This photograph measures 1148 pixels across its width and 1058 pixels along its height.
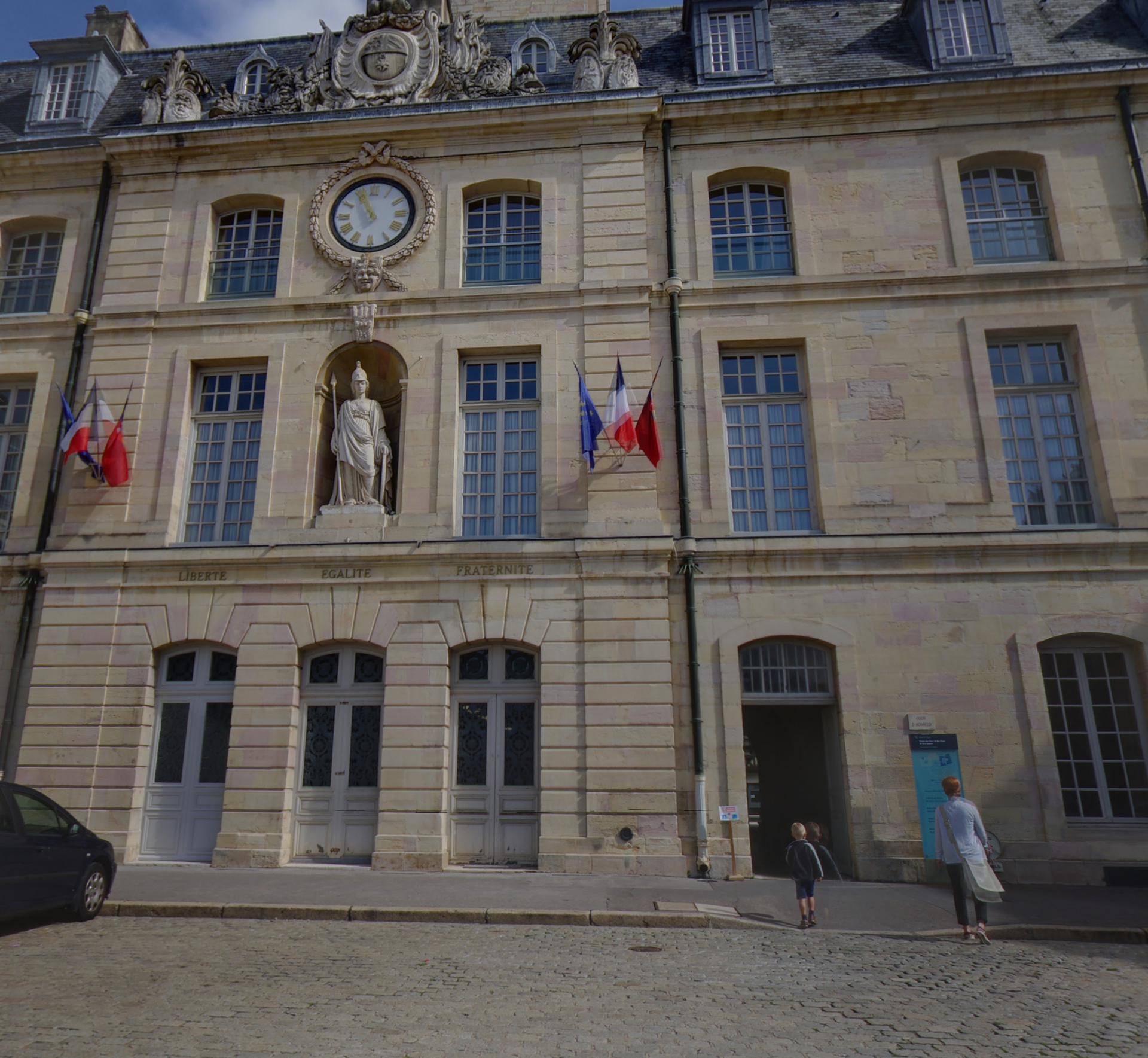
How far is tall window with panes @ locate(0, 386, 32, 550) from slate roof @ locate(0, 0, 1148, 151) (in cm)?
487

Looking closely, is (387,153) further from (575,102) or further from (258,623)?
(258,623)

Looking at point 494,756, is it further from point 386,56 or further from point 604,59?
point 386,56

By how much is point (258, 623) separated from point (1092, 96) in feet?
Answer: 52.1

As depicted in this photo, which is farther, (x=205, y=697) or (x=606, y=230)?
(x=606, y=230)

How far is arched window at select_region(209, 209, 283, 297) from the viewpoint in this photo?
14438 mm

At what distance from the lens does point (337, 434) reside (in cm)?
1323

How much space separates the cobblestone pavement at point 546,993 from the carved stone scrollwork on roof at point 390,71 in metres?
13.3

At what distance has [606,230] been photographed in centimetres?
1362

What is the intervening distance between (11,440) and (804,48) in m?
15.8

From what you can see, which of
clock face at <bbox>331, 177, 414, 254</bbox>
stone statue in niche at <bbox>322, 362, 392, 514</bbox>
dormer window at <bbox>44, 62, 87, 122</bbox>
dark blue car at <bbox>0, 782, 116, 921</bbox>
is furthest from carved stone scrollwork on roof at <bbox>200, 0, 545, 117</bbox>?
dark blue car at <bbox>0, 782, 116, 921</bbox>

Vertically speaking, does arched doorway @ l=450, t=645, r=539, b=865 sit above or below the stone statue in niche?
below

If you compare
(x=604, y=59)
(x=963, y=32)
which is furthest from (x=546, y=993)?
(x=963, y=32)

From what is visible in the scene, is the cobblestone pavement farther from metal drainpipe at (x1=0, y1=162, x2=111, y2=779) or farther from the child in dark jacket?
metal drainpipe at (x1=0, y1=162, x2=111, y2=779)

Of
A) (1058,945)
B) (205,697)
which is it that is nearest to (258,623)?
(205,697)
